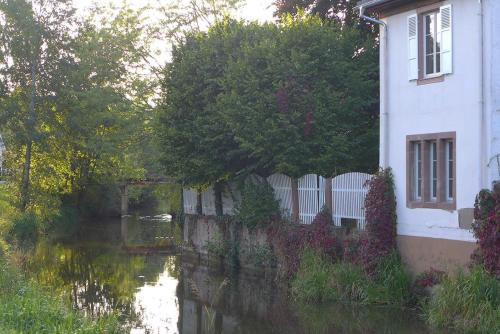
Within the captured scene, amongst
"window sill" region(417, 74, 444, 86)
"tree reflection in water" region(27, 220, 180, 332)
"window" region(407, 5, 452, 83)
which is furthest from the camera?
"tree reflection in water" region(27, 220, 180, 332)

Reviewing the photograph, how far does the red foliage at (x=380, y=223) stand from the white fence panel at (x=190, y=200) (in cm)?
1452

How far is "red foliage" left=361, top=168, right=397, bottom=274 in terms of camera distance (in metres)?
19.1

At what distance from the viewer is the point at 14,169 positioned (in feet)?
140

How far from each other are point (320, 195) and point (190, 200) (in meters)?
11.8

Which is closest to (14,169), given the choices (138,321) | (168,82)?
(168,82)

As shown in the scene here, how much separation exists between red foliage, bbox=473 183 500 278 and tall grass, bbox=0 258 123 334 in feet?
25.1

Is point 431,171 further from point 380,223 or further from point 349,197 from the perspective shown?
point 349,197

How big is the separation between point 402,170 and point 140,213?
162ft

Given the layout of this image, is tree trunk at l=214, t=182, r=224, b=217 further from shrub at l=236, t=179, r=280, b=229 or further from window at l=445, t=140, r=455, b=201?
window at l=445, t=140, r=455, b=201

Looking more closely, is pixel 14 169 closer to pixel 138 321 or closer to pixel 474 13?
pixel 138 321

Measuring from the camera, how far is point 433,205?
18.2m

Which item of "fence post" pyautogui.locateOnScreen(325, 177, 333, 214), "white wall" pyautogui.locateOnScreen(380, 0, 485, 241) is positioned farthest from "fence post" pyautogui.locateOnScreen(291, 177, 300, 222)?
"white wall" pyautogui.locateOnScreen(380, 0, 485, 241)

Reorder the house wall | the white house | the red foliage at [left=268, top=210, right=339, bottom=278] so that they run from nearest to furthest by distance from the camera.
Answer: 1. the house wall
2. the white house
3. the red foliage at [left=268, top=210, right=339, bottom=278]

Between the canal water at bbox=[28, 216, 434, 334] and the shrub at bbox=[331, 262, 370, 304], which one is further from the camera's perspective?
the shrub at bbox=[331, 262, 370, 304]
